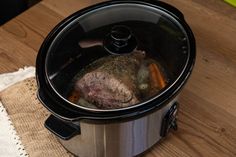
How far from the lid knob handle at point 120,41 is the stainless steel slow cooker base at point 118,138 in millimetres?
139

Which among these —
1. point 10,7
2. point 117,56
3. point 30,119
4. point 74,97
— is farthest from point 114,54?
point 10,7

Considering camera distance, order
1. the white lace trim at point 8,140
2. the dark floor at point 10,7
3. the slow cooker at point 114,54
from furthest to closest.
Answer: the dark floor at point 10,7
the white lace trim at point 8,140
the slow cooker at point 114,54

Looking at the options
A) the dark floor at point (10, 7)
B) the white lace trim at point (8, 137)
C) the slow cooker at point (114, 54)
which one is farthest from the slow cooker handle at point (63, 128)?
the dark floor at point (10, 7)

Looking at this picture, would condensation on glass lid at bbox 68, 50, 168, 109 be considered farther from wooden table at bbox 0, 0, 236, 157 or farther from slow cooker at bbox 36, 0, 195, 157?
wooden table at bbox 0, 0, 236, 157

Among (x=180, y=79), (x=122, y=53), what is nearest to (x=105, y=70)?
(x=122, y=53)

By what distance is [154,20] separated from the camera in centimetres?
82

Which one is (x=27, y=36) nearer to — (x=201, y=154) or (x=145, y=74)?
(x=145, y=74)

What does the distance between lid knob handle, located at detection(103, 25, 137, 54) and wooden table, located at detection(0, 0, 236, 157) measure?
7.3 inches

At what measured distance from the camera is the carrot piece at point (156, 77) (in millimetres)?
736

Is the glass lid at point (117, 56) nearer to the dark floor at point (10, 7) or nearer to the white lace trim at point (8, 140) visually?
the white lace trim at point (8, 140)

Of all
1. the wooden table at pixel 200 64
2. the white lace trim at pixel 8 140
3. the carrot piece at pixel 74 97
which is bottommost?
the white lace trim at pixel 8 140

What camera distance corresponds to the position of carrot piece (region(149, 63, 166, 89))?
29.0 inches

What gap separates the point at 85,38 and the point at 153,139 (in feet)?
0.80

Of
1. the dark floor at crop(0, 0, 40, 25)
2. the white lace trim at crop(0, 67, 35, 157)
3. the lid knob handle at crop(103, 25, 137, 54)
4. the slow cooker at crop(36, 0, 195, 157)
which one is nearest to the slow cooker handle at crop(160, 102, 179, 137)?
the slow cooker at crop(36, 0, 195, 157)
